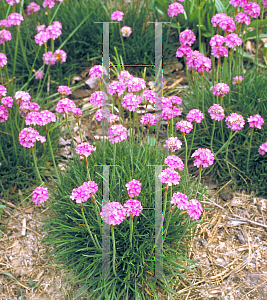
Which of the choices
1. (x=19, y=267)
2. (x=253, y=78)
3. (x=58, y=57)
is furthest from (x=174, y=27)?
(x=19, y=267)

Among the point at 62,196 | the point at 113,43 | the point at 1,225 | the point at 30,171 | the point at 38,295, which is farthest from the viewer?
the point at 113,43

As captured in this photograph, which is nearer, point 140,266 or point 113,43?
point 140,266

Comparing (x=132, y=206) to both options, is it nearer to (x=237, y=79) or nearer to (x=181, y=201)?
(x=181, y=201)

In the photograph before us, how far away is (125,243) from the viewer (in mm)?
1988

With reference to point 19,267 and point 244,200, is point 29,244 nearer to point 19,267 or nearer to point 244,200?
point 19,267

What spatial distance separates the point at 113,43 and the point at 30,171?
1524 mm

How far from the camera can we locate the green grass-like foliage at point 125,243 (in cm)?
188

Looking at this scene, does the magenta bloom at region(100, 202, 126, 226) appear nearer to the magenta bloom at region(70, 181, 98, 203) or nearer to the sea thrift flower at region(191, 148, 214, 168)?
the magenta bloom at region(70, 181, 98, 203)

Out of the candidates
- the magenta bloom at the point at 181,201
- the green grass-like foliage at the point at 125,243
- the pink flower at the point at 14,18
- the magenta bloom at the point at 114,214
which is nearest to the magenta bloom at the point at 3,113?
the green grass-like foliage at the point at 125,243

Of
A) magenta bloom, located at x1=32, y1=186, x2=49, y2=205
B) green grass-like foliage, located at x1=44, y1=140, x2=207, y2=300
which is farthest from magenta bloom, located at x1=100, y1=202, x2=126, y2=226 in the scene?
magenta bloom, located at x1=32, y1=186, x2=49, y2=205

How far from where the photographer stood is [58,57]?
9.59 feet

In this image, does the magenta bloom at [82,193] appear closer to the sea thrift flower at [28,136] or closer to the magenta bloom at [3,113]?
the sea thrift flower at [28,136]

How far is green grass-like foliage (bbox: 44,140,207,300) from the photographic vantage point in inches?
74.1

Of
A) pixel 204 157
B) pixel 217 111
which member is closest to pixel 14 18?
pixel 217 111
